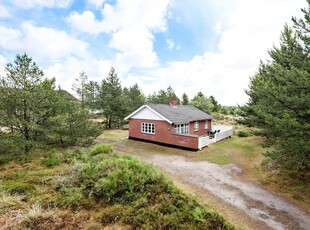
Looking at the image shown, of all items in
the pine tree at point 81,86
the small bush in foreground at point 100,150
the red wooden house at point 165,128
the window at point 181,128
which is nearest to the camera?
the small bush in foreground at point 100,150

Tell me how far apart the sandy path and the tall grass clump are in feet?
6.74

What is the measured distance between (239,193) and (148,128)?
40.6ft

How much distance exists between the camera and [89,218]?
5.04 meters

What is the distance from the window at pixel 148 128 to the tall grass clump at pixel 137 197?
10.6 m

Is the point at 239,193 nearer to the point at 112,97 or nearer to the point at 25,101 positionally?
the point at 25,101

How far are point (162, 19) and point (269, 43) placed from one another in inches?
434

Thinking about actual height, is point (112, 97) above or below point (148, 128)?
above

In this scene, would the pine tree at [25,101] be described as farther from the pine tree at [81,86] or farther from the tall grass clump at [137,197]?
the pine tree at [81,86]

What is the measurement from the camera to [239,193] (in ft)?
26.0

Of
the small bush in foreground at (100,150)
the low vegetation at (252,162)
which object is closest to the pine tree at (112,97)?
the low vegetation at (252,162)

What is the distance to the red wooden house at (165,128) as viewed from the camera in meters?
16.2

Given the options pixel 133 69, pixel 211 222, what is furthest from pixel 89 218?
pixel 133 69

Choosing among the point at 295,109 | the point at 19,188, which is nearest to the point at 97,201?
the point at 19,188

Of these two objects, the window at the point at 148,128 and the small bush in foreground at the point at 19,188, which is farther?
the window at the point at 148,128
